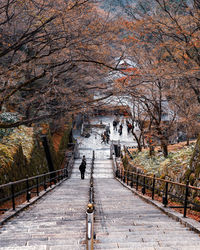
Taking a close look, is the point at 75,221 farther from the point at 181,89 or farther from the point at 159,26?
the point at 181,89

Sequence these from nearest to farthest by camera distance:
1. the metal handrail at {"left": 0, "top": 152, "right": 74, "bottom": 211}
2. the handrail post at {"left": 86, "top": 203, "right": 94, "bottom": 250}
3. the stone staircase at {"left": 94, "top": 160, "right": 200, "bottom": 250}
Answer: the handrail post at {"left": 86, "top": 203, "right": 94, "bottom": 250} < the stone staircase at {"left": 94, "top": 160, "right": 200, "bottom": 250} < the metal handrail at {"left": 0, "top": 152, "right": 74, "bottom": 211}

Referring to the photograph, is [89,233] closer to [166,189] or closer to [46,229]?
[46,229]

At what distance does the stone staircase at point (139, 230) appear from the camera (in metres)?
3.78

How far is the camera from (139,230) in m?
4.72

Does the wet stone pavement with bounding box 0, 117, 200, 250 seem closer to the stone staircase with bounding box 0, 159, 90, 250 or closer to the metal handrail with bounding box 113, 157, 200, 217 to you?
the stone staircase with bounding box 0, 159, 90, 250

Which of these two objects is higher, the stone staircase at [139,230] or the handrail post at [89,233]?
the handrail post at [89,233]

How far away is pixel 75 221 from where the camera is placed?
5453 mm

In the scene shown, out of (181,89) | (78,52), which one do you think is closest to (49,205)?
(78,52)

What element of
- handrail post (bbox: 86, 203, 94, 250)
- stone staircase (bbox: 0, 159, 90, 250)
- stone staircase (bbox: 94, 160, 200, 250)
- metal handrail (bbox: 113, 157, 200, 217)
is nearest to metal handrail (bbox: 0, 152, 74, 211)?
stone staircase (bbox: 0, 159, 90, 250)

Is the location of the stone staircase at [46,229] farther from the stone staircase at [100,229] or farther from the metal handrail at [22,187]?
the metal handrail at [22,187]

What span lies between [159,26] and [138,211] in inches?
291

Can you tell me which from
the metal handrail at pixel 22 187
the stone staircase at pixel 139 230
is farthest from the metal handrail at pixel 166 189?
the metal handrail at pixel 22 187

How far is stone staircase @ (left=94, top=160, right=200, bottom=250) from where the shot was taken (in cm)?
378

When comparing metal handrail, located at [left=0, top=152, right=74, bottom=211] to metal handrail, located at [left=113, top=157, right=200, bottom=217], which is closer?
metal handrail, located at [left=113, top=157, right=200, bottom=217]
